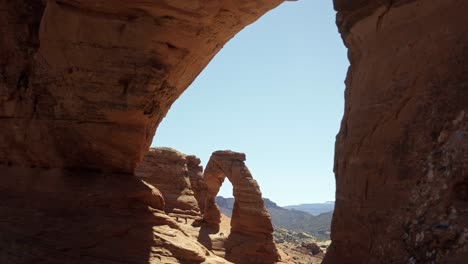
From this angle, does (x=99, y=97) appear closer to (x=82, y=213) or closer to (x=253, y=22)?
(x=82, y=213)

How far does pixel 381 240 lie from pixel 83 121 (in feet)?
21.4

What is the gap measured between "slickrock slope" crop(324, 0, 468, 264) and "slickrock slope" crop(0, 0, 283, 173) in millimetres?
3702

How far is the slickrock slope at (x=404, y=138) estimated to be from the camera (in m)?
3.44

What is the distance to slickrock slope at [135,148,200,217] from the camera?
76.5ft

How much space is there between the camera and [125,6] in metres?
7.96

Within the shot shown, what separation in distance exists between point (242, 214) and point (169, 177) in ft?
15.3

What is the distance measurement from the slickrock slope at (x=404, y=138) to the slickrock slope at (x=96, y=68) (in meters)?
3.70

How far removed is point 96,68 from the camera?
27.2 feet

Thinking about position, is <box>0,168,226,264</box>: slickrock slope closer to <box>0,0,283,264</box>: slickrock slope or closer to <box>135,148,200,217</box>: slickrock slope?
<box>0,0,283,264</box>: slickrock slope

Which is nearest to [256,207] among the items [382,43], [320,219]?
[382,43]

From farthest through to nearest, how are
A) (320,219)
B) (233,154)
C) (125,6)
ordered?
1. (320,219)
2. (233,154)
3. (125,6)

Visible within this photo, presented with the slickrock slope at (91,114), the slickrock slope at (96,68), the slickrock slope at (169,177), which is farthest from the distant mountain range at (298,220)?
the slickrock slope at (96,68)

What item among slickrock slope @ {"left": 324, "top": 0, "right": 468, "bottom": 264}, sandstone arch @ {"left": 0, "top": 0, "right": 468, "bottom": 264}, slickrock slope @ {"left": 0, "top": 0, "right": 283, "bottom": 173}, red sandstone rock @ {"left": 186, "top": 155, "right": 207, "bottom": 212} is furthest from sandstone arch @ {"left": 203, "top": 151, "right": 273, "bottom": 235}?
slickrock slope @ {"left": 324, "top": 0, "right": 468, "bottom": 264}

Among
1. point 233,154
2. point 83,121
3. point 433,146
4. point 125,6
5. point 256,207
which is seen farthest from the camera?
point 233,154
